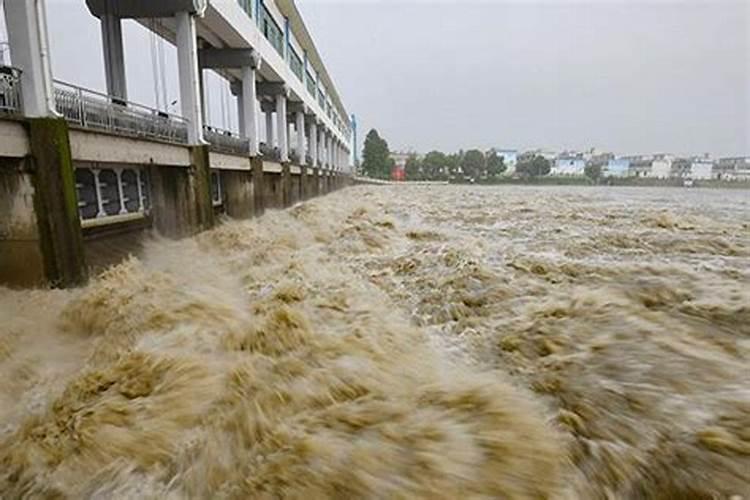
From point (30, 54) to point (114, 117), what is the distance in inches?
85.8

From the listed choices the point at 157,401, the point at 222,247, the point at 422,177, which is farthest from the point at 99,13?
the point at 422,177

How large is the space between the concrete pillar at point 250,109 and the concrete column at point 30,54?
443 inches

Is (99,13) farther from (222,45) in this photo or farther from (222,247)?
(222,247)

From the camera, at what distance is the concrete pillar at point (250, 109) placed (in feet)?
58.8

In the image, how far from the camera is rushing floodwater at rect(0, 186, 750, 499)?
2.52 m

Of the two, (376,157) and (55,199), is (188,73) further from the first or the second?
(376,157)

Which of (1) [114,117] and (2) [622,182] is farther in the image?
(2) [622,182]

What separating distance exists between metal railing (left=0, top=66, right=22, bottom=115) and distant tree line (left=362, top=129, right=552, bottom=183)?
8444 centimetres

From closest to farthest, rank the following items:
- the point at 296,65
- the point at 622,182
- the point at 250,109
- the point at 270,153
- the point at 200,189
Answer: the point at 200,189 < the point at 250,109 < the point at 270,153 < the point at 296,65 < the point at 622,182

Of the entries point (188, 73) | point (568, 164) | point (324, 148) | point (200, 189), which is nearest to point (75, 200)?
point (200, 189)

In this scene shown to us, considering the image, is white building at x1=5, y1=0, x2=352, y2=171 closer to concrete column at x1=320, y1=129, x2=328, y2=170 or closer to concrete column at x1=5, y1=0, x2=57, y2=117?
concrete column at x1=5, y1=0, x2=57, y2=117

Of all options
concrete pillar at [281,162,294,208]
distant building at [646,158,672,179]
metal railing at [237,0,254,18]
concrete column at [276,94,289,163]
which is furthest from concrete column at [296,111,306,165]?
distant building at [646,158,672,179]

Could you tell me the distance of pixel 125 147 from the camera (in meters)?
8.58

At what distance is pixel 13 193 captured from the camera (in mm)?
6371
